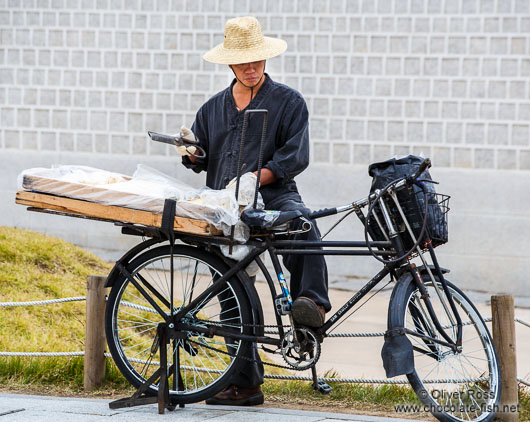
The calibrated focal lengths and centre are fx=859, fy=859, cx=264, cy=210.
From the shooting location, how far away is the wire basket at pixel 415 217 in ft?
12.7

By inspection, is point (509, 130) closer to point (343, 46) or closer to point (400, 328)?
point (343, 46)

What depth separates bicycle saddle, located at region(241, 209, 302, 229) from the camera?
13.1 ft

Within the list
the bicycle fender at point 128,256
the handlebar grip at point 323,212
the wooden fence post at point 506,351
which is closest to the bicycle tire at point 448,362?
the wooden fence post at point 506,351

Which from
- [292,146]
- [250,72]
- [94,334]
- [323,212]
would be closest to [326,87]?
[250,72]

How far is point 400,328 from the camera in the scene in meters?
3.77

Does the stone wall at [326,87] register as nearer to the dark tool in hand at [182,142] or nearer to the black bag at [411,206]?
the dark tool in hand at [182,142]

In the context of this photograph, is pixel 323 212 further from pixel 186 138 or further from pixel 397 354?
pixel 186 138

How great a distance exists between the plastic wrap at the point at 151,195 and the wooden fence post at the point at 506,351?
51.9 inches

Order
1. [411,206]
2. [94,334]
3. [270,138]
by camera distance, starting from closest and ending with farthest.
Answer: [411,206], [270,138], [94,334]

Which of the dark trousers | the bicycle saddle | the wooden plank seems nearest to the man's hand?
the dark trousers

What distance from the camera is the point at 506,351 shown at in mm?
4223

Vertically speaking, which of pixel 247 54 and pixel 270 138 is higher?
pixel 247 54

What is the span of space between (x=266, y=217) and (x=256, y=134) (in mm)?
623

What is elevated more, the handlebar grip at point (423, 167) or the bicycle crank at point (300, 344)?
the handlebar grip at point (423, 167)
